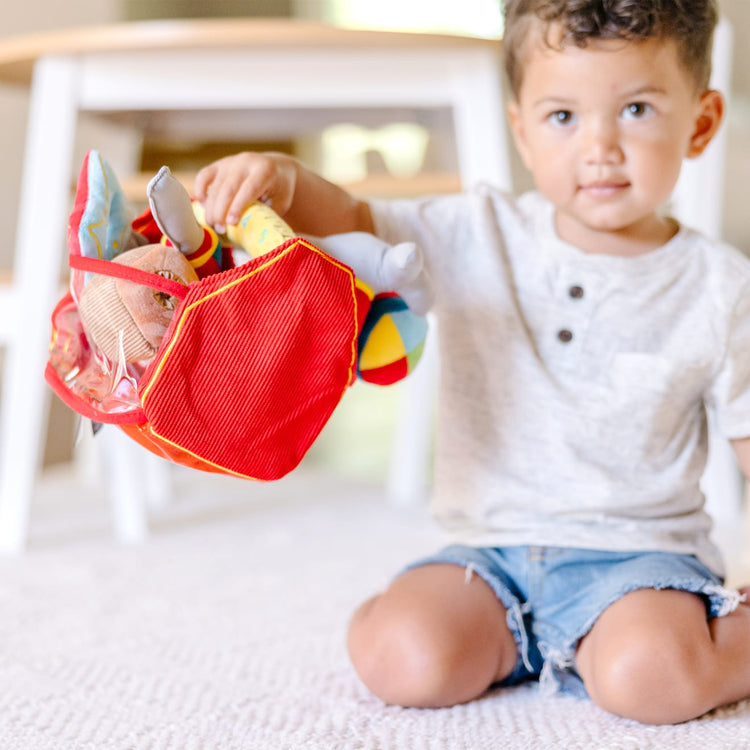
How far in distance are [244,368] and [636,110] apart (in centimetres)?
36

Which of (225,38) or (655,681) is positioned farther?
(225,38)

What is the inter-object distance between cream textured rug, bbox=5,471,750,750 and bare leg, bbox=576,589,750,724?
0.5 inches

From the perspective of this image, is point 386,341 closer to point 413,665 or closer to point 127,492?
point 413,665

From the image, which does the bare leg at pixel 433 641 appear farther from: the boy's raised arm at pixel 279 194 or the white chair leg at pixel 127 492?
the white chair leg at pixel 127 492

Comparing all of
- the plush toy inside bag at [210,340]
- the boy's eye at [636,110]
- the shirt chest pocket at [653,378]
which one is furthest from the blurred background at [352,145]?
the plush toy inside bag at [210,340]

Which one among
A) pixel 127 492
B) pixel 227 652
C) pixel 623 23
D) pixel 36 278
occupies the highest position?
pixel 623 23

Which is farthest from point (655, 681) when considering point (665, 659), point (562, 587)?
point (562, 587)

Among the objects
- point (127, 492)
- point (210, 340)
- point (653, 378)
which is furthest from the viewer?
point (127, 492)

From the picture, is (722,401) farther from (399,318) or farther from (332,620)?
(332,620)

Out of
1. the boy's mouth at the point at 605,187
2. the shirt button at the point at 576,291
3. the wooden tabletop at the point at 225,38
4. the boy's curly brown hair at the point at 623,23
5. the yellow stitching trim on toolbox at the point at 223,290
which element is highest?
the boy's curly brown hair at the point at 623,23

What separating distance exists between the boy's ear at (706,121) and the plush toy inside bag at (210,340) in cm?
33

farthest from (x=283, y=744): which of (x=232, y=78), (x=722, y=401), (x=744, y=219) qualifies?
(x=744, y=219)

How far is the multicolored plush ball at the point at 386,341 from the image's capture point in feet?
2.25

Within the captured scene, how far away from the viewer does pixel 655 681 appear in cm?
66
